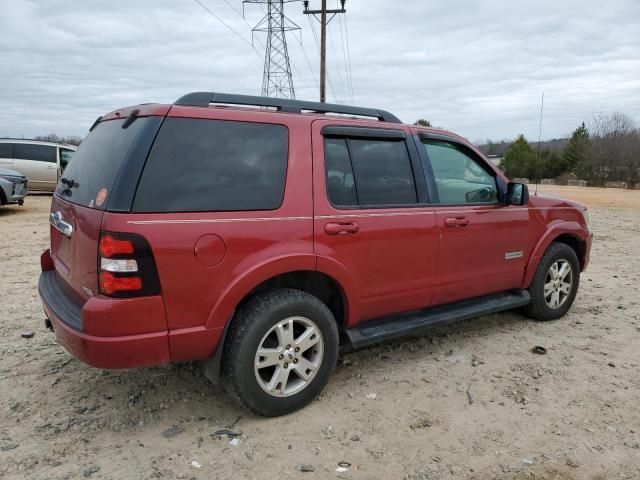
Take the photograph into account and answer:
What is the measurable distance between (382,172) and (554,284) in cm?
241

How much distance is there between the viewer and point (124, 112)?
310 centimetres

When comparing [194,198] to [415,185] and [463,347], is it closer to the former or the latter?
[415,185]

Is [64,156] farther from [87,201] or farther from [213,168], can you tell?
[213,168]

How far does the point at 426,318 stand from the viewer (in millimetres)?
3826

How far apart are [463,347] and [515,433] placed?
132 centimetres

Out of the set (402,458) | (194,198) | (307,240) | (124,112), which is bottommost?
(402,458)

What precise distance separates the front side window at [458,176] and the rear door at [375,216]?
0.23 meters

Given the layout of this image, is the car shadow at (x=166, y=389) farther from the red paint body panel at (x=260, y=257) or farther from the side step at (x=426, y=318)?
the red paint body panel at (x=260, y=257)

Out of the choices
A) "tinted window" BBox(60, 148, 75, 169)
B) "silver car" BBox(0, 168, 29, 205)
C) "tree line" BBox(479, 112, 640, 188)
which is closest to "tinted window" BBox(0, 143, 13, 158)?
"tinted window" BBox(60, 148, 75, 169)

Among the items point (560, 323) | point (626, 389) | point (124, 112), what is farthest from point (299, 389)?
point (560, 323)

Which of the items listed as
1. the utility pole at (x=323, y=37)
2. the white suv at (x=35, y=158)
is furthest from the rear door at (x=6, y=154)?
the utility pole at (x=323, y=37)

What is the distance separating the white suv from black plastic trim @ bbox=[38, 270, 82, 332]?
1422 centimetres

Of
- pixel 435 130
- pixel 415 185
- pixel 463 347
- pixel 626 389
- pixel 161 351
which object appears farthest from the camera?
pixel 463 347

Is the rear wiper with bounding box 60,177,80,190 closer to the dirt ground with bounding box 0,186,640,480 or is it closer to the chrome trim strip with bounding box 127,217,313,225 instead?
the chrome trim strip with bounding box 127,217,313,225
